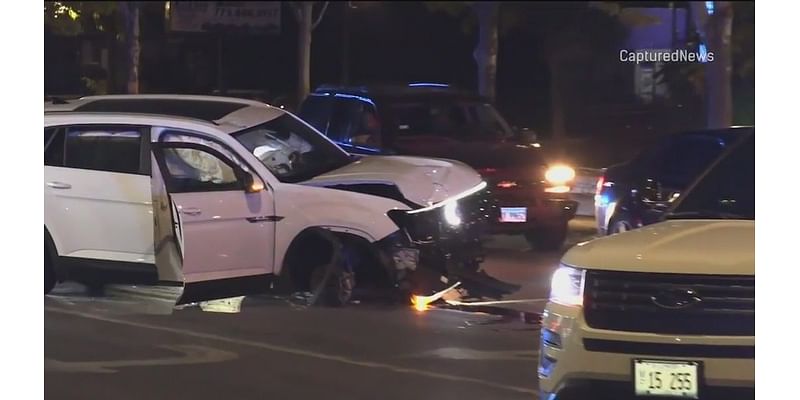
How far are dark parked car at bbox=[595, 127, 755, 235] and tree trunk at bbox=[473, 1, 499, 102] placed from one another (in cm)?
234

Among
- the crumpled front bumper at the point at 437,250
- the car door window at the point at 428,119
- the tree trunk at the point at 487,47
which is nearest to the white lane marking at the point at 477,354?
the crumpled front bumper at the point at 437,250

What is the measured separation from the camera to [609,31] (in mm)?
11781

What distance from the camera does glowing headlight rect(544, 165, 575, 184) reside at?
10.0m

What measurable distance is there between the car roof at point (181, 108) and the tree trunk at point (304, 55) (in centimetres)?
95

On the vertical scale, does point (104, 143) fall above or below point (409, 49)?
below

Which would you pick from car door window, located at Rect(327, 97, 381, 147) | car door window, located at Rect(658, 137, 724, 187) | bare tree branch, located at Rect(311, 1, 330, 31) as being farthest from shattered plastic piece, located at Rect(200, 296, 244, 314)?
bare tree branch, located at Rect(311, 1, 330, 31)

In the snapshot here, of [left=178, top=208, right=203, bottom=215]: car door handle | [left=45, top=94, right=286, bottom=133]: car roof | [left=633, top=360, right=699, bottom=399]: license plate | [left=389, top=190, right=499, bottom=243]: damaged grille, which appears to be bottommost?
[left=633, top=360, right=699, bottom=399]: license plate

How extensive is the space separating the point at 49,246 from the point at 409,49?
15.7 feet

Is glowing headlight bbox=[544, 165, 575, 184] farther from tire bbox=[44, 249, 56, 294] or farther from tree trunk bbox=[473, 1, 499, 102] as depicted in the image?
tire bbox=[44, 249, 56, 294]

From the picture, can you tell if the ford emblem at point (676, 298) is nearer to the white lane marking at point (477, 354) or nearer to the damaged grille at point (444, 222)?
the white lane marking at point (477, 354)

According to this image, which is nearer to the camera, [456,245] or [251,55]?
[456,245]

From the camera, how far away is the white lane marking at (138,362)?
7764 mm

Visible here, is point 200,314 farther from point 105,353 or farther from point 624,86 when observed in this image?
point 624,86
